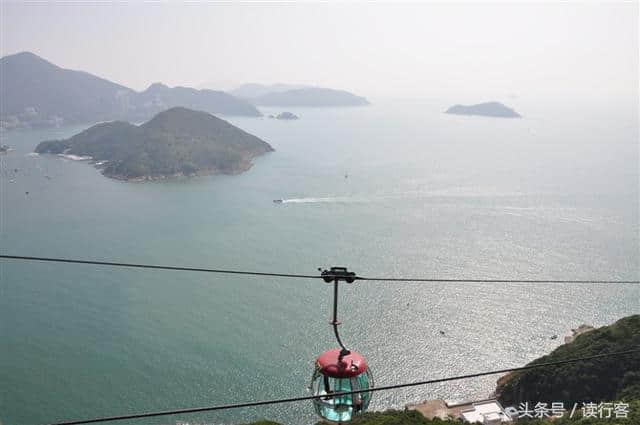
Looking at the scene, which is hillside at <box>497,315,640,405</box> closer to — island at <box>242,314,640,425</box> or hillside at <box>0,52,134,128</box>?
island at <box>242,314,640,425</box>

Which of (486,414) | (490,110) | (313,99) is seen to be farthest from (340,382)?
(313,99)

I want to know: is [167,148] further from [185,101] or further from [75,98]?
[185,101]

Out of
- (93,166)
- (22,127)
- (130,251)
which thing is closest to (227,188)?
(130,251)

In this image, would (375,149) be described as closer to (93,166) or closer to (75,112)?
(93,166)

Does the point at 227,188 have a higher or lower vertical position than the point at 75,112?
lower

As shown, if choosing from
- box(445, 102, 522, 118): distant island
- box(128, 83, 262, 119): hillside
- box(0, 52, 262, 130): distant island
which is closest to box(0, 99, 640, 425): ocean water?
box(0, 52, 262, 130): distant island

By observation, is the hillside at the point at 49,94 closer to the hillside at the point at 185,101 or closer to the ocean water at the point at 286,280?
the hillside at the point at 185,101
